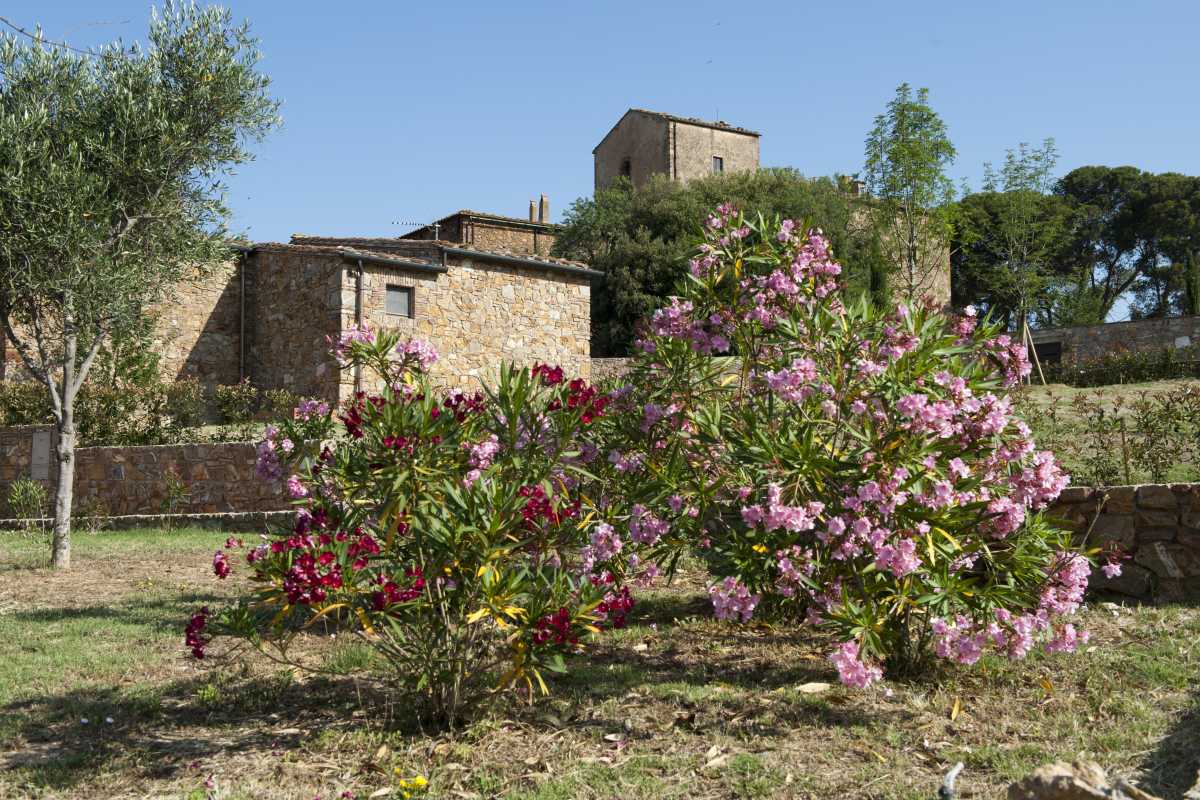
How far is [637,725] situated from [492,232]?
29.5 metres

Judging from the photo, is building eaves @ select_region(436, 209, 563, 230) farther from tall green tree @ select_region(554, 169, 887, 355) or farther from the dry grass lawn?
the dry grass lawn

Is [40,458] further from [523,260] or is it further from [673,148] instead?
[673,148]

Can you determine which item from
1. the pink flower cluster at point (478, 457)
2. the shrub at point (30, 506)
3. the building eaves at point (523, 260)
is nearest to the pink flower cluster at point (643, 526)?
the pink flower cluster at point (478, 457)

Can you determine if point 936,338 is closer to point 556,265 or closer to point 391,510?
point 391,510

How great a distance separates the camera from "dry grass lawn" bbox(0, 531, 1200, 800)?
4082 mm

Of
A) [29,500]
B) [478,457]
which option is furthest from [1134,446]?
[29,500]

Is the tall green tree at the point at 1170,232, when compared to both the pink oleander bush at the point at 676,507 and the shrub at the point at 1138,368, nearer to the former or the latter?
the shrub at the point at 1138,368

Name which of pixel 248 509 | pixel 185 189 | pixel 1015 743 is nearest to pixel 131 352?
pixel 248 509

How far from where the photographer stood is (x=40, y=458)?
52.7ft

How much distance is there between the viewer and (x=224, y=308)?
22.0 metres

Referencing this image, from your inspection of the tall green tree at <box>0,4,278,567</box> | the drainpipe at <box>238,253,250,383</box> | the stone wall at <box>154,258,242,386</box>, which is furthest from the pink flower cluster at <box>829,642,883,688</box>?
the drainpipe at <box>238,253,250,383</box>

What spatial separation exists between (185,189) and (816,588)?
9660 mm

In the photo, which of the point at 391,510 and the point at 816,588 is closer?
the point at 391,510

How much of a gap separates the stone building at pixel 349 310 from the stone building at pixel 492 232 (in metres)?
7.98
